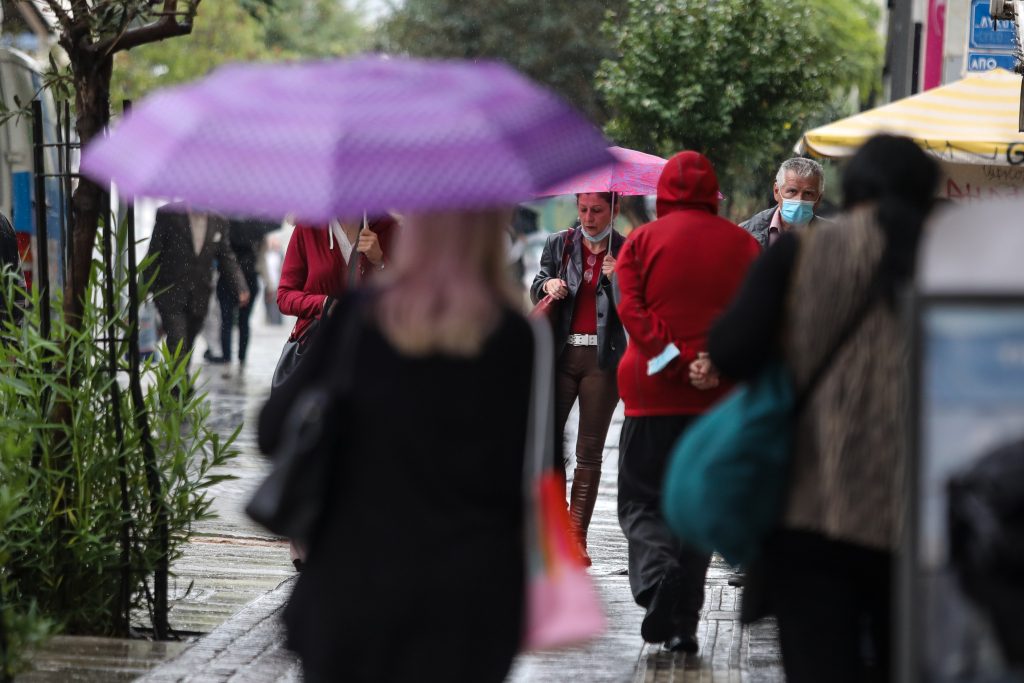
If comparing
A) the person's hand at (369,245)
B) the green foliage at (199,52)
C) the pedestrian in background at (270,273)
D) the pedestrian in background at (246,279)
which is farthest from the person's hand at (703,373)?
the green foliage at (199,52)

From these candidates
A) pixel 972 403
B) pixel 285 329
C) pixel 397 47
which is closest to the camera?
pixel 972 403

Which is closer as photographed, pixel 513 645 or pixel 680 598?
pixel 513 645

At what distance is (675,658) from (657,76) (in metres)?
11.6

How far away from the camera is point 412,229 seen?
10.7 feet

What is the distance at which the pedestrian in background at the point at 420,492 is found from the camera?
123 inches

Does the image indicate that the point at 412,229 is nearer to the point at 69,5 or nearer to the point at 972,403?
the point at 972,403

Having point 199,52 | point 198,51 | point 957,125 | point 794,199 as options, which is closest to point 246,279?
point 957,125

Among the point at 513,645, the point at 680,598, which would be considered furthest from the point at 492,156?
the point at 680,598

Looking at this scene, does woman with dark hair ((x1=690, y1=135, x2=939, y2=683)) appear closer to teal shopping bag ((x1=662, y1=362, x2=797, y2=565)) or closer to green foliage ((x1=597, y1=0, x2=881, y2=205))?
teal shopping bag ((x1=662, y1=362, x2=797, y2=565))

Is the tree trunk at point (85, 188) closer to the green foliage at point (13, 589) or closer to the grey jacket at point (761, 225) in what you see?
the green foliage at point (13, 589)

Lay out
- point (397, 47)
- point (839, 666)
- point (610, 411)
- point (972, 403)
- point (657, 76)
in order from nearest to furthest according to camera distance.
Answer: point (972, 403), point (839, 666), point (610, 411), point (657, 76), point (397, 47)

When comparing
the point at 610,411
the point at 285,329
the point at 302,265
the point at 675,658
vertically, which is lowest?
the point at 285,329

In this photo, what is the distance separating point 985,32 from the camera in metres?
12.2

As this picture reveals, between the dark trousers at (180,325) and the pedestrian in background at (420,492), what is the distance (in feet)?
34.4
